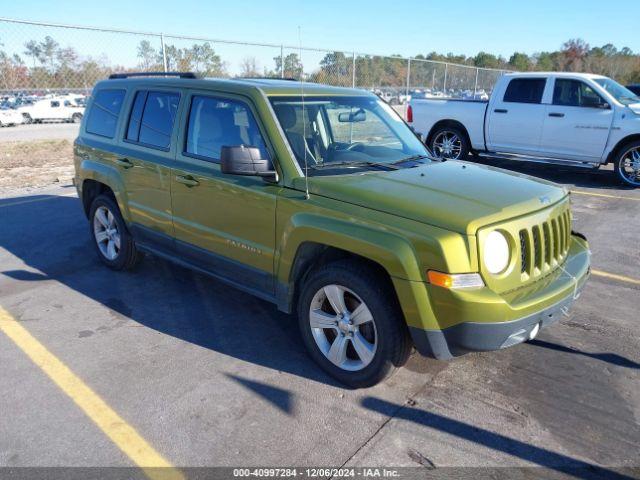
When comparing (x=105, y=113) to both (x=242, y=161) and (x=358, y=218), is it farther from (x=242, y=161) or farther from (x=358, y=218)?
(x=358, y=218)

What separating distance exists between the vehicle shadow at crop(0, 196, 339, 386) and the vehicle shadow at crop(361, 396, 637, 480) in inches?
18.8

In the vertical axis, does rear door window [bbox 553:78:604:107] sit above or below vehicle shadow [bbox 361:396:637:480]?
above

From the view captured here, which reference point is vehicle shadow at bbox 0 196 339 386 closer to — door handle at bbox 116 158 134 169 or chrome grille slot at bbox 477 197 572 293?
door handle at bbox 116 158 134 169

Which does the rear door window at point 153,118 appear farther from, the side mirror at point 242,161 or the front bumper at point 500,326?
the front bumper at point 500,326

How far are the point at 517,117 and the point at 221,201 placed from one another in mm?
8217

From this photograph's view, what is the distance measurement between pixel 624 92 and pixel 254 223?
922 centimetres

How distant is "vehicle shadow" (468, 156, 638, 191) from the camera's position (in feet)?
32.6

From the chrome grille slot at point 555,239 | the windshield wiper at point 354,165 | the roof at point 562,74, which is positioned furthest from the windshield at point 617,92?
the windshield wiper at point 354,165

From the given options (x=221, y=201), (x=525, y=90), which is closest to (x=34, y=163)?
(x=221, y=201)

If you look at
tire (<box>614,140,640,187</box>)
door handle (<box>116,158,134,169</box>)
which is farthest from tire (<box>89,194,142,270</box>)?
tire (<box>614,140,640,187</box>)

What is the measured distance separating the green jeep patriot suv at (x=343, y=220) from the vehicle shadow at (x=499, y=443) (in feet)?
0.71

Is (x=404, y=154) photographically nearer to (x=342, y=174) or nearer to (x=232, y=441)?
(x=342, y=174)

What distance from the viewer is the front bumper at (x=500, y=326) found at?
9.26ft

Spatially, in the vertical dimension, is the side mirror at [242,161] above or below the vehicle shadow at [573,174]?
above
